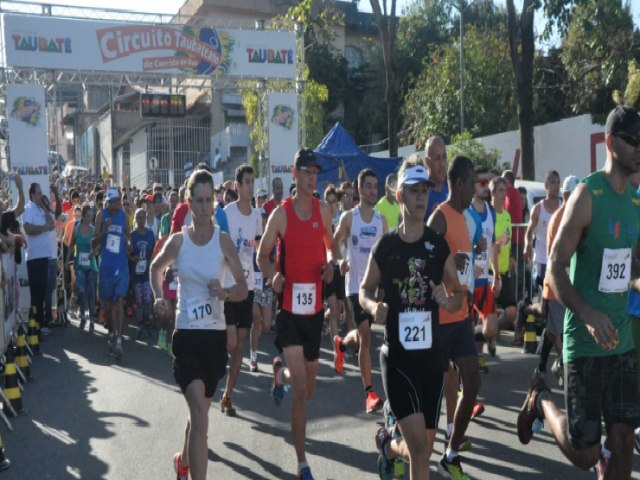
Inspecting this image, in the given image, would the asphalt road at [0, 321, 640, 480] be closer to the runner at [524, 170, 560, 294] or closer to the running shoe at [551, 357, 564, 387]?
the running shoe at [551, 357, 564, 387]

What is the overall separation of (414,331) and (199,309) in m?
1.47

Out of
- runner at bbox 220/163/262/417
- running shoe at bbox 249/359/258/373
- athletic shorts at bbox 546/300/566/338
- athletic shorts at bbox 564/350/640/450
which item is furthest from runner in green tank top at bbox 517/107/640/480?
running shoe at bbox 249/359/258/373

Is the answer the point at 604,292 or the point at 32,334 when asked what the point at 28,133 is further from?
the point at 604,292

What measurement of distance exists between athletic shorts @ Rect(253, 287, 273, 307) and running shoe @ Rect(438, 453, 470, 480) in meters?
4.25

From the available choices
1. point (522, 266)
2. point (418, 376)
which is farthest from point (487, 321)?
point (522, 266)

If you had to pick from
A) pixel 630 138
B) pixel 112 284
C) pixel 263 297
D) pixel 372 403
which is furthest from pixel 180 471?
pixel 112 284

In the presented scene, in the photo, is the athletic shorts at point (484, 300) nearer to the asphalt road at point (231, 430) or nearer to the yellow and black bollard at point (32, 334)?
the asphalt road at point (231, 430)

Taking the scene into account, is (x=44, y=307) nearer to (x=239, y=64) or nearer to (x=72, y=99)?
(x=239, y=64)

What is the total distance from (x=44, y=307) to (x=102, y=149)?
172ft

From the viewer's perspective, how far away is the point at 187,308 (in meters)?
5.62

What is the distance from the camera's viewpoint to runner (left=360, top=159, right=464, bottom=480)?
485cm

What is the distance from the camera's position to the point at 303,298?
6516 mm

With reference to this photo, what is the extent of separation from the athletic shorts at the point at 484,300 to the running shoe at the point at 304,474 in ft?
9.78

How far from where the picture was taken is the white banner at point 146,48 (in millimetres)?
21391
